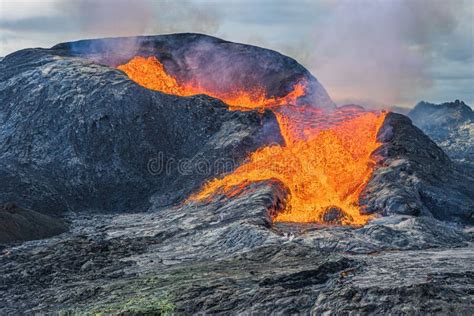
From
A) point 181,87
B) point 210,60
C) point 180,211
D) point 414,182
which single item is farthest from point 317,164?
point 210,60

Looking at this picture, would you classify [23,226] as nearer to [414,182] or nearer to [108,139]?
[108,139]

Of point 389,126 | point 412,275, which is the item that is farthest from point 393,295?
point 389,126

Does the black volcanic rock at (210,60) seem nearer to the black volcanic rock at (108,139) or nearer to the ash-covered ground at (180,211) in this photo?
the ash-covered ground at (180,211)

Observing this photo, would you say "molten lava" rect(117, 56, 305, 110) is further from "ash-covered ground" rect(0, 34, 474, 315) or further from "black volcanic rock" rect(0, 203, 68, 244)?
"black volcanic rock" rect(0, 203, 68, 244)

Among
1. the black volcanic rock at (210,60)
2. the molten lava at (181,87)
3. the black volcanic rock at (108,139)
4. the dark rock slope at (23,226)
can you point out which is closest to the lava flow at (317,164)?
the black volcanic rock at (108,139)

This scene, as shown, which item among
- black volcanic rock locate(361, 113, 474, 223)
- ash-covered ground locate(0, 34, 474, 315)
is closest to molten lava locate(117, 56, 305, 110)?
ash-covered ground locate(0, 34, 474, 315)
